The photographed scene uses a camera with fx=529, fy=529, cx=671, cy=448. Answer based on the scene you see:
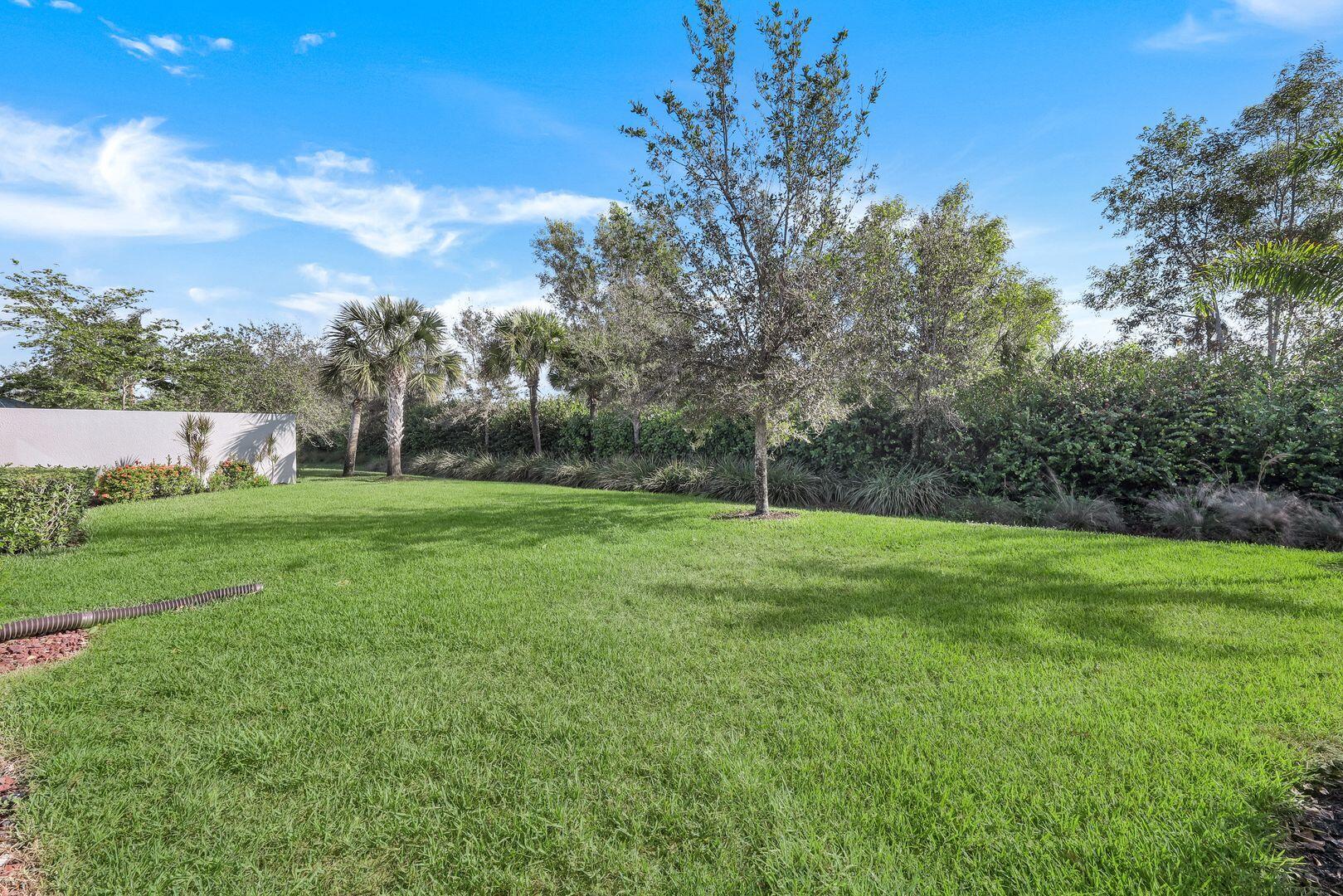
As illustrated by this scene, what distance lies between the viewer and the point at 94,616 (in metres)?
3.89

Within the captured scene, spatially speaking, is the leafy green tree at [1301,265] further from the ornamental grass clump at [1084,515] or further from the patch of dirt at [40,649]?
the patch of dirt at [40,649]

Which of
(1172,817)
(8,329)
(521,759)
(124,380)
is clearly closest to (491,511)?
(521,759)

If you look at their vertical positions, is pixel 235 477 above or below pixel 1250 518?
below

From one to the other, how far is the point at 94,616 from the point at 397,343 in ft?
54.7

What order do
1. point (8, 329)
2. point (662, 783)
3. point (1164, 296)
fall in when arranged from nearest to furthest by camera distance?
point (662, 783)
point (1164, 296)
point (8, 329)

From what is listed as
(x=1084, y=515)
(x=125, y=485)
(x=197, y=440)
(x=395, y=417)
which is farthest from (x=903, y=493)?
(x=197, y=440)

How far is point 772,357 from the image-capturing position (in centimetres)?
770

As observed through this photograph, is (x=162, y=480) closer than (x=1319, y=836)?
No

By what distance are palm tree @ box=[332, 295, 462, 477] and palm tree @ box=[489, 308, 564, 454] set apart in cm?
250

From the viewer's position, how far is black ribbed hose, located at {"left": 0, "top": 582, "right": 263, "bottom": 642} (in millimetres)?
3643

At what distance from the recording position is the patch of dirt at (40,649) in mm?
3309

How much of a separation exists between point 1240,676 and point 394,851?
4.04 m

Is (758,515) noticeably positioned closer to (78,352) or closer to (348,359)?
(348,359)

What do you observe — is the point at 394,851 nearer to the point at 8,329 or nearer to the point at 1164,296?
the point at 1164,296
